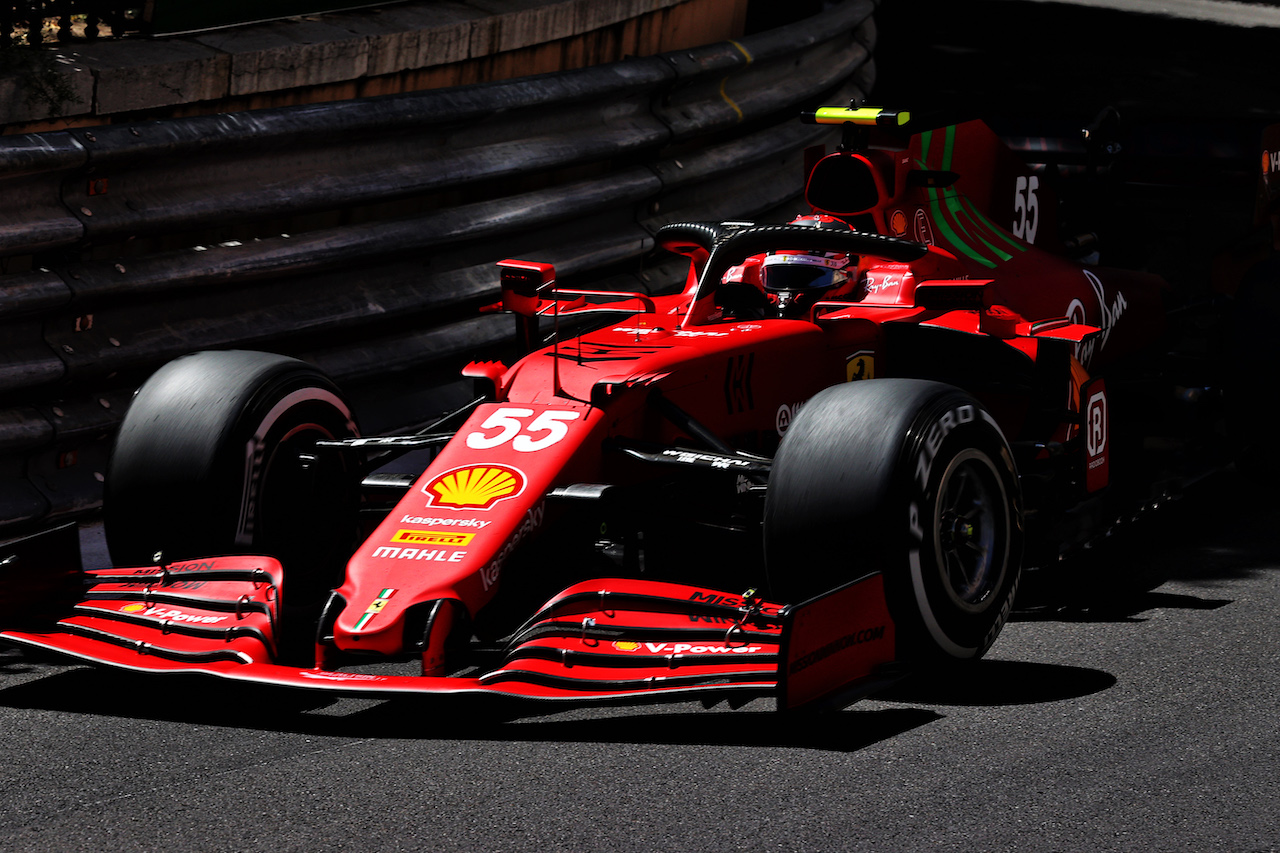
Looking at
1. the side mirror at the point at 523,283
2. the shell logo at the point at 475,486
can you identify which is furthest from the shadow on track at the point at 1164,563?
the side mirror at the point at 523,283

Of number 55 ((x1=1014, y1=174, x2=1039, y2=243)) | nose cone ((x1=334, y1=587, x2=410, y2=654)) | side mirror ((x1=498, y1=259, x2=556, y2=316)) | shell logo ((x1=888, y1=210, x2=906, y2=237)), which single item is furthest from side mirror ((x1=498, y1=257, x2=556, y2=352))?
number 55 ((x1=1014, y1=174, x2=1039, y2=243))

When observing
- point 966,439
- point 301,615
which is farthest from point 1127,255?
point 301,615

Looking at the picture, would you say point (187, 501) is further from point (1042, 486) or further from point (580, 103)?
point (580, 103)

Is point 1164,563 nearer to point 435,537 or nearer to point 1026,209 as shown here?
point 1026,209

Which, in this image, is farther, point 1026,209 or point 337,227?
point 1026,209

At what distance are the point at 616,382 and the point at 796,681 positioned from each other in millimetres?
1357

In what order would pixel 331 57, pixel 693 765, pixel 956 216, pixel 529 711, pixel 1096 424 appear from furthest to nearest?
pixel 331 57, pixel 956 216, pixel 1096 424, pixel 529 711, pixel 693 765

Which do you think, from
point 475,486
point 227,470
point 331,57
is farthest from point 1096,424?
point 331,57

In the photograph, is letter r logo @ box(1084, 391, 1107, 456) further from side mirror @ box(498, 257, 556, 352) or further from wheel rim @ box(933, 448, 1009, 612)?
side mirror @ box(498, 257, 556, 352)

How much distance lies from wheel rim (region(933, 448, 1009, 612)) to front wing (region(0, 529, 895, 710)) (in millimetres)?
380

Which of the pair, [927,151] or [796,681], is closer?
[796,681]

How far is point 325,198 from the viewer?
6.41 metres

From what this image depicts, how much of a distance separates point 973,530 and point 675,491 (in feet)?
3.08

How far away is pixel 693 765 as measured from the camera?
370cm
